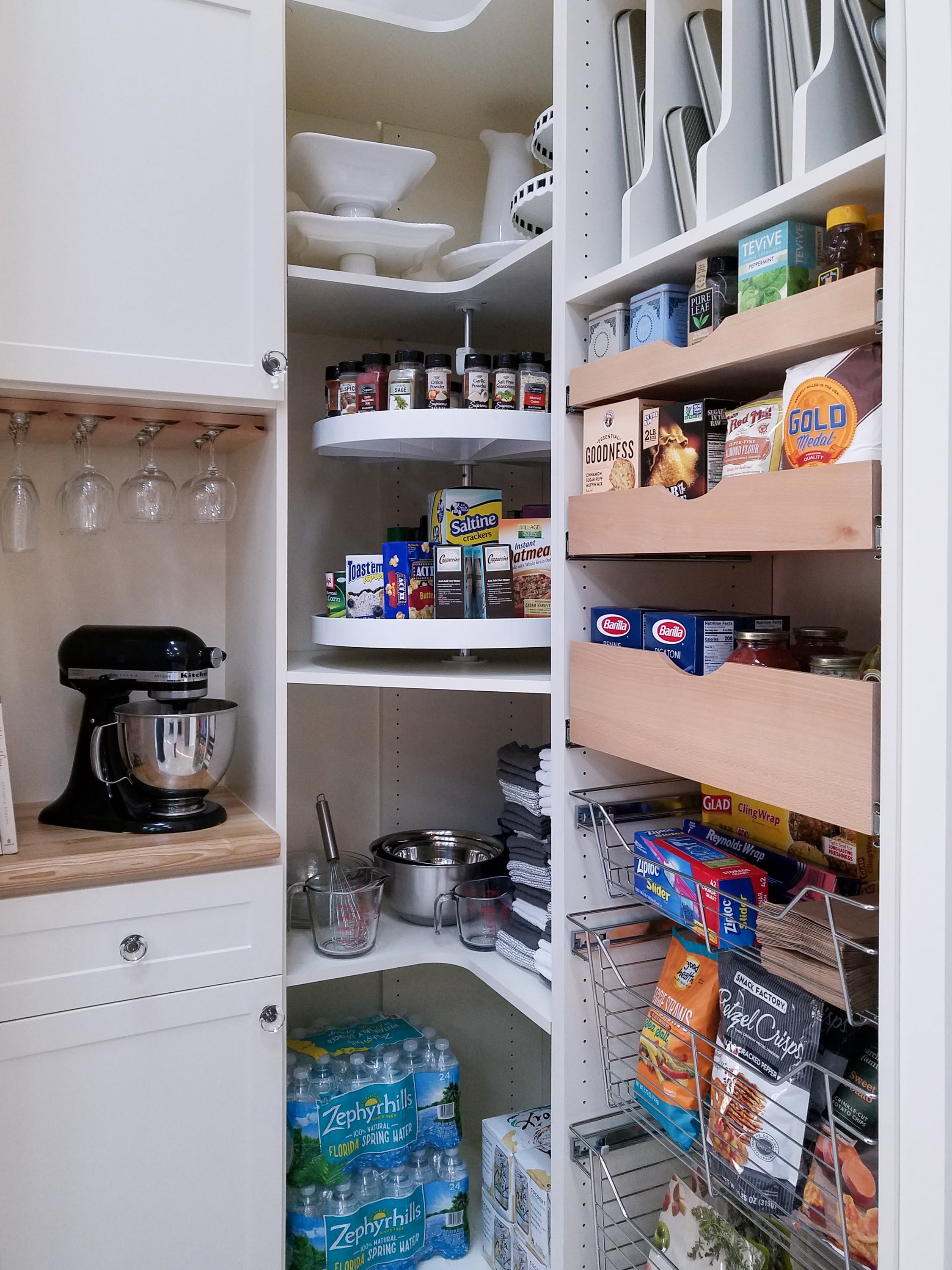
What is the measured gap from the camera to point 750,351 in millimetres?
1067

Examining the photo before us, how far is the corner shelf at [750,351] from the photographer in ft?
3.05

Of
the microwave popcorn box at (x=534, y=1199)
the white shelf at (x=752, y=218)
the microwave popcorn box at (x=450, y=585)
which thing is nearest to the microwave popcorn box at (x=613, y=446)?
the white shelf at (x=752, y=218)

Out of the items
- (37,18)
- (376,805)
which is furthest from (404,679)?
(37,18)

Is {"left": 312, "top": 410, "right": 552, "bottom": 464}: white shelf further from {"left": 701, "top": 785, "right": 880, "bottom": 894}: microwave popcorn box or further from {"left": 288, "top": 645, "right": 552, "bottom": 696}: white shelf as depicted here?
{"left": 701, "top": 785, "right": 880, "bottom": 894}: microwave popcorn box

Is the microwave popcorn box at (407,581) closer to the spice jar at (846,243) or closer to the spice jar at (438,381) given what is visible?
the spice jar at (438,381)

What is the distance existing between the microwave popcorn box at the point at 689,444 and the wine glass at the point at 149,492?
0.83 m

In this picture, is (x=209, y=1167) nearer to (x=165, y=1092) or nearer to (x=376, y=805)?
(x=165, y=1092)

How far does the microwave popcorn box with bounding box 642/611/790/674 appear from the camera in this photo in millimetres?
1201

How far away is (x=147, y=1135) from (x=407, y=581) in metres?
0.95

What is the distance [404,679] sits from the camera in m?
1.52

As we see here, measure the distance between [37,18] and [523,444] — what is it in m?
0.96

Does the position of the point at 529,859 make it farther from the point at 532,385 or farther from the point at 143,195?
the point at 143,195

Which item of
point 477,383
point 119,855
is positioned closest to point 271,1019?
point 119,855

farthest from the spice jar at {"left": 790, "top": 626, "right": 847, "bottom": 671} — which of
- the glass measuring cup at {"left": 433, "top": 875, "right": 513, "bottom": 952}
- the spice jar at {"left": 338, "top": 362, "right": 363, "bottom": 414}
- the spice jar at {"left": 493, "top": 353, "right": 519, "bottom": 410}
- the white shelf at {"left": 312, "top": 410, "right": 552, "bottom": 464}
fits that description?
the spice jar at {"left": 338, "top": 362, "right": 363, "bottom": 414}
